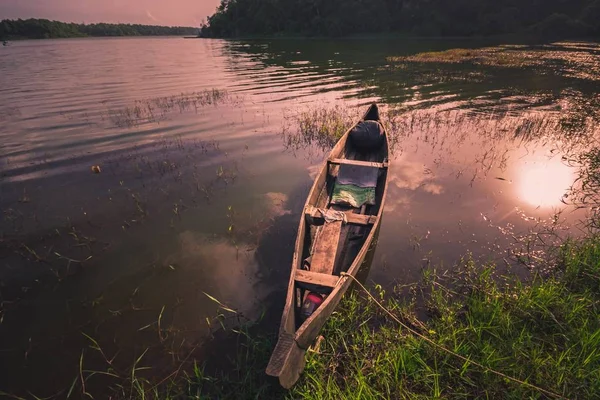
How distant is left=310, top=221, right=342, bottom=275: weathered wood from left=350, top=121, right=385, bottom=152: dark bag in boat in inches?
195

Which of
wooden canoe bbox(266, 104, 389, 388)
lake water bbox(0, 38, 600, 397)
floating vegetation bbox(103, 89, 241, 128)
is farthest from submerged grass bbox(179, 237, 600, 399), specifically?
floating vegetation bbox(103, 89, 241, 128)

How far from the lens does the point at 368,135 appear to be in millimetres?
9836

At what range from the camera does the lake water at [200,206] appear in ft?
15.9

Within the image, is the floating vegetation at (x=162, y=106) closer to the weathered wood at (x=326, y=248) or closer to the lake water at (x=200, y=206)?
the lake water at (x=200, y=206)

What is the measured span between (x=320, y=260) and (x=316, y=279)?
33.4 inches

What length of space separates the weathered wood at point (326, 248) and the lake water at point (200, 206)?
0.99 metres

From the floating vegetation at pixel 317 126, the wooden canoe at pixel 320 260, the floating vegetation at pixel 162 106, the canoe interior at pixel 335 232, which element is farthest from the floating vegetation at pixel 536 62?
the wooden canoe at pixel 320 260

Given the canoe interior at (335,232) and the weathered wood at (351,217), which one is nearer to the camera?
the canoe interior at (335,232)

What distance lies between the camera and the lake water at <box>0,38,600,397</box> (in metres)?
4.84

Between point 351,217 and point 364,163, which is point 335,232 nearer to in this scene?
point 351,217

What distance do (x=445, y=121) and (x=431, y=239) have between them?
9.37 metres

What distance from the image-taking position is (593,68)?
25.1 meters

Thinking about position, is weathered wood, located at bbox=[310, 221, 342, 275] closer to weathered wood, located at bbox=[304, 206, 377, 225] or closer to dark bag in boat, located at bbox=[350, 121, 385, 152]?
weathered wood, located at bbox=[304, 206, 377, 225]

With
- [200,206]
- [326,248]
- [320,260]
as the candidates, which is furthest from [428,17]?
[320,260]
